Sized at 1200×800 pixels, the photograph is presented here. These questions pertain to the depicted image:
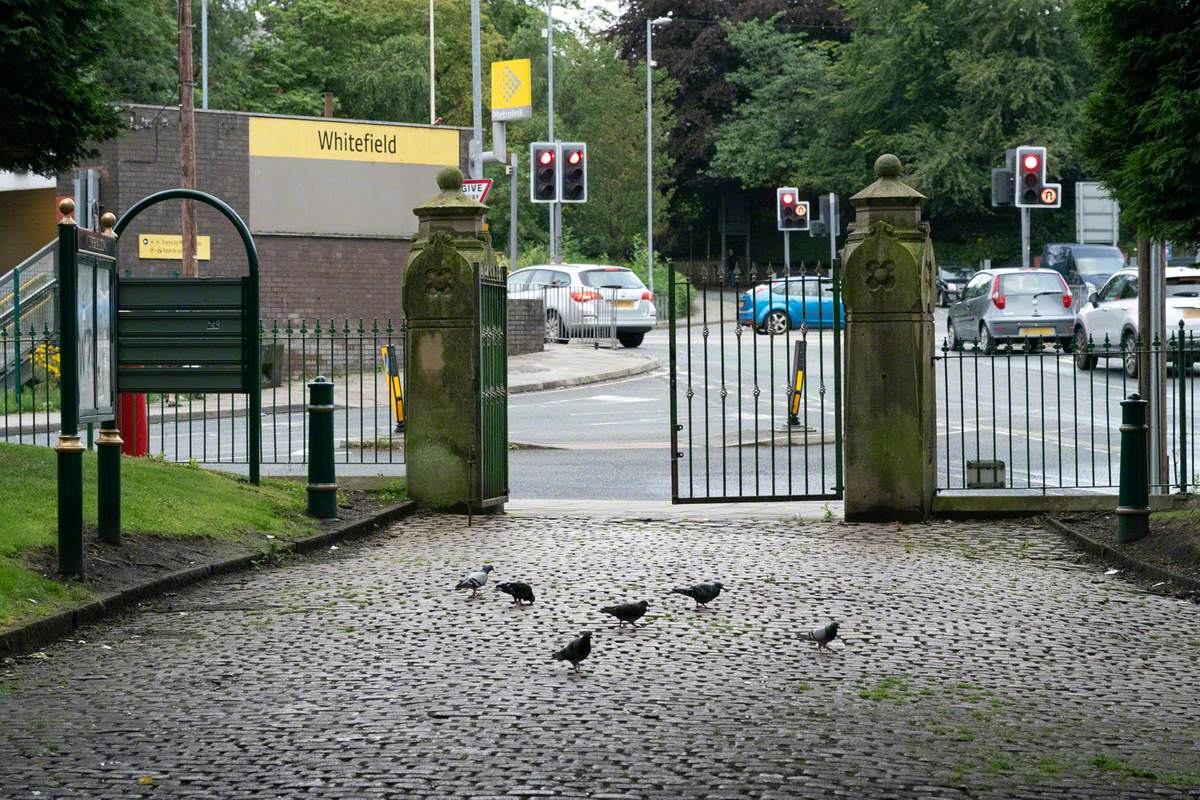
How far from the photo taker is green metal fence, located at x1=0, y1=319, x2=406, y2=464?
59.5ft

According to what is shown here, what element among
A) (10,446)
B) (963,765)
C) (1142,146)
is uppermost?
(1142,146)

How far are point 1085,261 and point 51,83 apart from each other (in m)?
42.7

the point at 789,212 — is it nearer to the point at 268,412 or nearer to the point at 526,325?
the point at 526,325

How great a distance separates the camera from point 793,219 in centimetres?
4609

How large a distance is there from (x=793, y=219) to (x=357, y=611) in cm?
3788

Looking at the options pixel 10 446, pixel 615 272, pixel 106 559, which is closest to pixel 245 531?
pixel 106 559

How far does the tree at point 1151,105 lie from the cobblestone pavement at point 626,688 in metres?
2.34

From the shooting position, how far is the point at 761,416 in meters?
24.4

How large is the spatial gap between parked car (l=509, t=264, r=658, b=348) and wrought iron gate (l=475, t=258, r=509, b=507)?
73.7ft

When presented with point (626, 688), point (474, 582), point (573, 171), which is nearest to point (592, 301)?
point (573, 171)

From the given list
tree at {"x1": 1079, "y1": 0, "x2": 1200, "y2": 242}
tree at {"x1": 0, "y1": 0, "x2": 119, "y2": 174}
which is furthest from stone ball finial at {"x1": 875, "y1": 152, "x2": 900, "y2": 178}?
tree at {"x1": 0, "y1": 0, "x2": 119, "y2": 174}

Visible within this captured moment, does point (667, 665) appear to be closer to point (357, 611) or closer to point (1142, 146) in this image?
point (357, 611)

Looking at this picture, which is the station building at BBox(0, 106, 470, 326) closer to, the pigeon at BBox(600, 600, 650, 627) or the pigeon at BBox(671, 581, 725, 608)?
the pigeon at BBox(671, 581, 725, 608)

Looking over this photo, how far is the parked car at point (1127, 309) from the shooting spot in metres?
27.1
